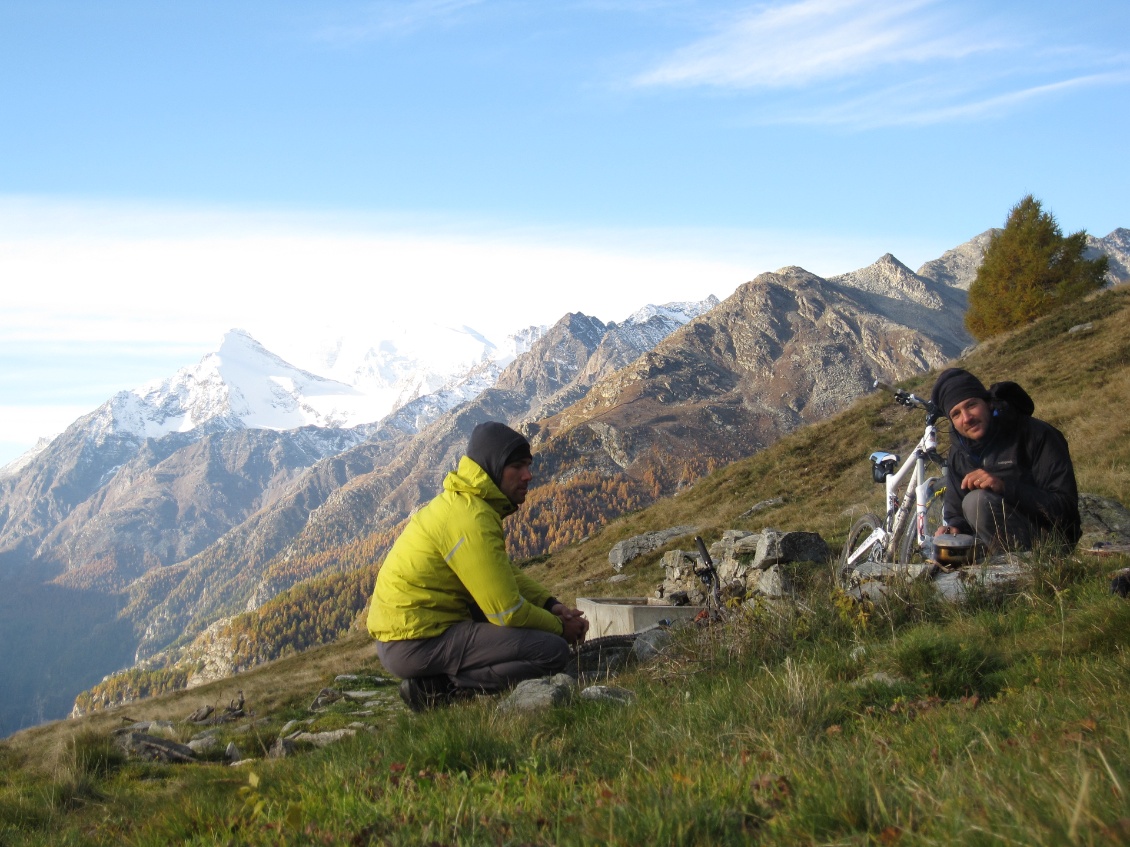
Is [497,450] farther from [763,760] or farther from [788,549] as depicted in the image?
[788,549]

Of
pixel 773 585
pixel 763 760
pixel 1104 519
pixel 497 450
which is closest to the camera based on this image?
pixel 763 760

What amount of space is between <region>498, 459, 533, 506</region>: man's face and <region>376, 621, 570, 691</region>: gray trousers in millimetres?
1107

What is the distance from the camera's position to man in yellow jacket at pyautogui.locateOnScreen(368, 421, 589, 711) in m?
6.84

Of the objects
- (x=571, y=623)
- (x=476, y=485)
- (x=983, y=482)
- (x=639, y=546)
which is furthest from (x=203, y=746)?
(x=639, y=546)

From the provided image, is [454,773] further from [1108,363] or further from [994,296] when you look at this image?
[994,296]

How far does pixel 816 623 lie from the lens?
6770mm

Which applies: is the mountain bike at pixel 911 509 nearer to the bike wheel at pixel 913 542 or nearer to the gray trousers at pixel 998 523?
the bike wheel at pixel 913 542

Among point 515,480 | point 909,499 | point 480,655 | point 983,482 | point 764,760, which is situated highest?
point 515,480

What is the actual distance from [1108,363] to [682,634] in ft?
72.9

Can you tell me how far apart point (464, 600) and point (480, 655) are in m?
0.50

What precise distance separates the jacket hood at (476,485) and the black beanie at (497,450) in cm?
6

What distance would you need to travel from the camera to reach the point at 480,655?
23.1ft

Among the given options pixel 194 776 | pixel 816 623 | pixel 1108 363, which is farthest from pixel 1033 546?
pixel 1108 363

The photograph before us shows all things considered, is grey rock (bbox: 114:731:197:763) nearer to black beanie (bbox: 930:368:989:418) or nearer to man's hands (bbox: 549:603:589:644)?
man's hands (bbox: 549:603:589:644)
